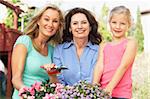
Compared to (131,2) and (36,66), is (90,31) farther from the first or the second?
(131,2)

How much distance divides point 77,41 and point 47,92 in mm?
520

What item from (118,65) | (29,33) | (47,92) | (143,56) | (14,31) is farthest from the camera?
(143,56)

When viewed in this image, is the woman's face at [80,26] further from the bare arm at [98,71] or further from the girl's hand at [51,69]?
the girl's hand at [51,69]

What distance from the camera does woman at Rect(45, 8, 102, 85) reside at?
190 centimetres

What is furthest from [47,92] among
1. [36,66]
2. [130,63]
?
[130,63]

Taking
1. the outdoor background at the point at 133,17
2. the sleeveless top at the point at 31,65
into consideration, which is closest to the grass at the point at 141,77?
the outdoor background at the point at 133,17

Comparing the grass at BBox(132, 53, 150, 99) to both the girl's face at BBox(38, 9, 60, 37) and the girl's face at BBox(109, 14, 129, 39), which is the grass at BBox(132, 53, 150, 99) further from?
the girl's face at BBox(38, 9, 60, 37)

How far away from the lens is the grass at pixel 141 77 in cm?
276

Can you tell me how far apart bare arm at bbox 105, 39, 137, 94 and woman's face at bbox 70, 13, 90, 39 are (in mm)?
233

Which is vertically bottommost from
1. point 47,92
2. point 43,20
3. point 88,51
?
point 47,92

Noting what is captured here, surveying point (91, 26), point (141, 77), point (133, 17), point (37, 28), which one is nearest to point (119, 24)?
point (91, 26)

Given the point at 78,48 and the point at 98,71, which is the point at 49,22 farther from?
the point at 98,71

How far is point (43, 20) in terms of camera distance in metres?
1.92

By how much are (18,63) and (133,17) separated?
104 cm
